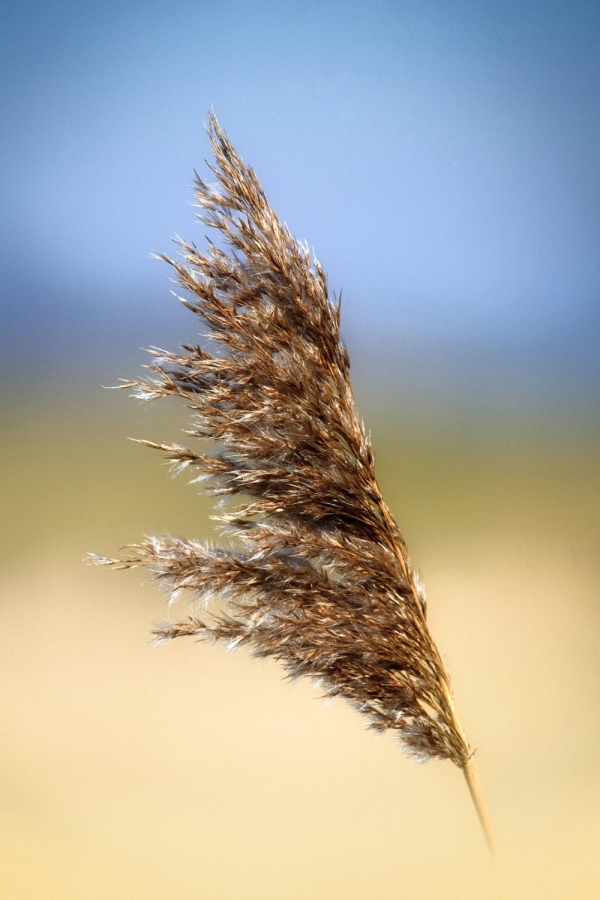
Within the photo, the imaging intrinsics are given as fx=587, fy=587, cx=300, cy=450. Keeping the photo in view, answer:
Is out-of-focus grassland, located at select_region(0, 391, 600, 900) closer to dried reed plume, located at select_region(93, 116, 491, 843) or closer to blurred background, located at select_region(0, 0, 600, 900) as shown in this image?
blurred background, located at select_region(0, 0, 600, 900)

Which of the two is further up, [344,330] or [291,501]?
[344,330]

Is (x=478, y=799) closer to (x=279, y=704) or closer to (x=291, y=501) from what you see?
(x=279, y=704)

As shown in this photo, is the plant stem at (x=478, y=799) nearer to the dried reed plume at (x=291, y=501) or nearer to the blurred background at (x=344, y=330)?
the dried reed plume at (x=291, y=501)

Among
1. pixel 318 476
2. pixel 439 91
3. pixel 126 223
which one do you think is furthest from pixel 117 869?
pixel 439 91

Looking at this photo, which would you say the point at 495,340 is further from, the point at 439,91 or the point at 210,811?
the point at 210,811

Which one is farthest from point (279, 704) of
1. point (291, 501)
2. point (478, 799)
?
point (291, 501)

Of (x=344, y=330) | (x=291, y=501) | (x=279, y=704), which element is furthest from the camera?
(x=344, y=330)

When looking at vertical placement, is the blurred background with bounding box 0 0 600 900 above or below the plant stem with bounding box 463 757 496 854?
above

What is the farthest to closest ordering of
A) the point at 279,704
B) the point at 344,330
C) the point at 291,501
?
the point at 344,330 < the point at 279,704 < the point at 291,501

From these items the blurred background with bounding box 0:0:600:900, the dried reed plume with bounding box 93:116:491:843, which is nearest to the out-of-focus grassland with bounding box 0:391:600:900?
the blurred background with bounding box 0:0:600:900
